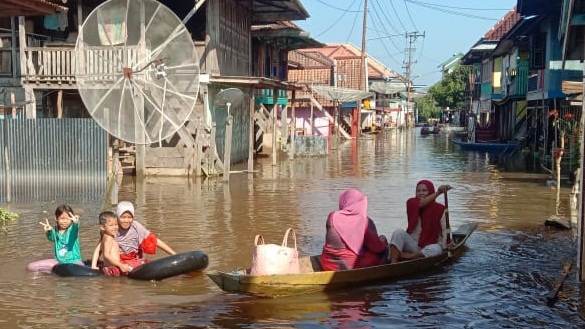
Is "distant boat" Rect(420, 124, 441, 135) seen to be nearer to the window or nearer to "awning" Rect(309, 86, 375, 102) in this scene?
"awning" Rect(309, 86, 375, 102)

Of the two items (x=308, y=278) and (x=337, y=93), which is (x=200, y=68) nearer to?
(x=308, y=278)

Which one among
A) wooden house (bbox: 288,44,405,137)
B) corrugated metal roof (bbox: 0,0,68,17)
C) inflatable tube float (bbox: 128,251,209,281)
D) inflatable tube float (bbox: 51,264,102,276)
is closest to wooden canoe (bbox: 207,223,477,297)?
inflatable tube float (bbox: 128,251,209,281)

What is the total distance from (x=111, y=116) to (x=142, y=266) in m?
7.62

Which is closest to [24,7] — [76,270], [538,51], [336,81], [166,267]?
[76,270]

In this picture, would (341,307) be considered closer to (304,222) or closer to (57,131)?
(304,222)

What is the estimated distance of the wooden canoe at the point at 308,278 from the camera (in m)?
7.35

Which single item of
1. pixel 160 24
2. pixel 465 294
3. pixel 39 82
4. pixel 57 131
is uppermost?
pixel 160 24

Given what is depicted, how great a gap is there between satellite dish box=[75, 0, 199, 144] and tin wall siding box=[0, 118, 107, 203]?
4.61ft

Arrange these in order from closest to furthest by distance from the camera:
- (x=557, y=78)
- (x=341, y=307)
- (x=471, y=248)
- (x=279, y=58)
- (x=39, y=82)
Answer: (x=341, y=307)
(x=471, y=248)
(x=39, y=82)
(x=557, y=78)
(x=279, y=58)

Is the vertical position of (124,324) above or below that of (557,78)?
below

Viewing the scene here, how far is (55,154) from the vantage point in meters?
16.8

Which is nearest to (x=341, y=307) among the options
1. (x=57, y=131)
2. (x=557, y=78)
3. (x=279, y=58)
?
(x=57, y=131)

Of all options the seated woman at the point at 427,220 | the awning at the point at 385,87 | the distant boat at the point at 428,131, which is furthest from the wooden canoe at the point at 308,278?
the awning at the point at 385,87

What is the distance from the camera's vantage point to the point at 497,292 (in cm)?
806
